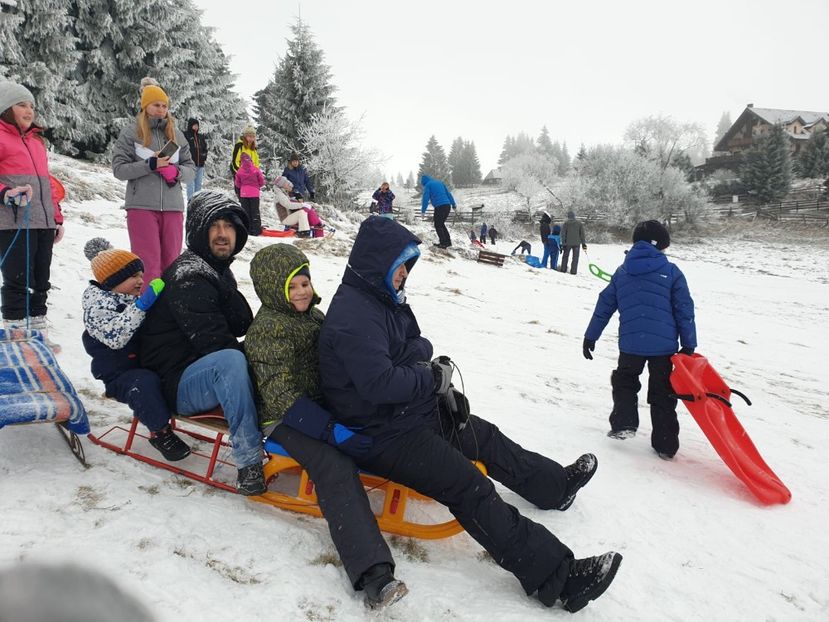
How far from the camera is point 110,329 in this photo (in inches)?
112

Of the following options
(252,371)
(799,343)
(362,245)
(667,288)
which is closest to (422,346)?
(362,245)

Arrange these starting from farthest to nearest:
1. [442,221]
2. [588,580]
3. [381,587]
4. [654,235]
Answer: [442,221] → [654,235] → [588,580] → [381,587]

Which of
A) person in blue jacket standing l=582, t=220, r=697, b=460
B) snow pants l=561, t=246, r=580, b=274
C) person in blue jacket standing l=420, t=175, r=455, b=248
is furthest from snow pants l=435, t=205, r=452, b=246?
person in blue jacket standing l=582, t=220, r=697, b=460

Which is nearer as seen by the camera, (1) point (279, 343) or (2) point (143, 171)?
(1) point (279, 343)

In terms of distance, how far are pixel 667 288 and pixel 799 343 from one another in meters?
7.98

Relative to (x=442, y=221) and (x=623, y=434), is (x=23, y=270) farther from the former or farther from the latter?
(x=442, y=221)

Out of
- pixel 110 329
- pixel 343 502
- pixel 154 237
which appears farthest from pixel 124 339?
pixel 154 237

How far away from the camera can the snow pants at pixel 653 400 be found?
3986 millimetres

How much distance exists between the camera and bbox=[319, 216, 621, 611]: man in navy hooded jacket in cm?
229

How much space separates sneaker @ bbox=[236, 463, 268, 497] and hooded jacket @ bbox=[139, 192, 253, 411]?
62 cm

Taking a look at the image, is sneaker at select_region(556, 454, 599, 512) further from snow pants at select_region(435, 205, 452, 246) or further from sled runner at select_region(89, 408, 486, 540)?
snow pants at select_region(435, 205, 452, 246)

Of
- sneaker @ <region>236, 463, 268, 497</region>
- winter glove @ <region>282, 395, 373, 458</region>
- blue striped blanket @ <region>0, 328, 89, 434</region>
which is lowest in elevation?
sneaker @ <region>236, 463, 268, 497</region>

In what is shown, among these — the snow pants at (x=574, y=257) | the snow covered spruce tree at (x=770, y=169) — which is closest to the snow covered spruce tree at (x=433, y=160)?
the snow covered spruce tree at (x=770, y=169)

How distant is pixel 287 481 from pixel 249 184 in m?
8.90
